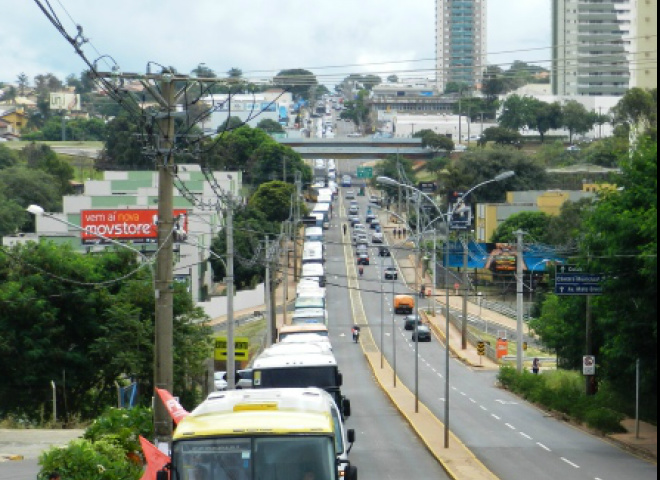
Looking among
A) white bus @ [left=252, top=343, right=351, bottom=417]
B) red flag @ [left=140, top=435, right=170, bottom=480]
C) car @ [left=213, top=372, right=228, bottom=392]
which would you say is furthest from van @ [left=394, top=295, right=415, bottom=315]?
red flag @ [left=140, top=435, right=170, bottom=480]

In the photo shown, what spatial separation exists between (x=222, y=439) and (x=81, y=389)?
24.9m

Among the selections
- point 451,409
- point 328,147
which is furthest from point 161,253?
point 328,147

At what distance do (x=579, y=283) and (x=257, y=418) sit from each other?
1946cm

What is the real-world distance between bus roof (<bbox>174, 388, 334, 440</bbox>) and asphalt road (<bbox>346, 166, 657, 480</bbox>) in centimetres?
1216

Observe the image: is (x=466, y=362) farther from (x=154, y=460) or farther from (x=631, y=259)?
(x=154, y=460)

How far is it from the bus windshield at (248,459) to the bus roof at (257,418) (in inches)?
3.7

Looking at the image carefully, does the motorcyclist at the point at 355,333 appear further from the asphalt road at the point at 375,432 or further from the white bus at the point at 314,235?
the white bus at the point at 314,235

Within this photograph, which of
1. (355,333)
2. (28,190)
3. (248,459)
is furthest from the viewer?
(28,190)

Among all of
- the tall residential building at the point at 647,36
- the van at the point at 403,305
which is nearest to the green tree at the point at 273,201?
the van at the point at 403,305

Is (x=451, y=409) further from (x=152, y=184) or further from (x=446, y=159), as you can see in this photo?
(x=446, y=159)

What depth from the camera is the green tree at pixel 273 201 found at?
364ft

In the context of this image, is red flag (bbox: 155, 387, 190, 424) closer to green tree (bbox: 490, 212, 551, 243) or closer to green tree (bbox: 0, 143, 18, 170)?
green tree (bbox: 490, 212, 551, 243)

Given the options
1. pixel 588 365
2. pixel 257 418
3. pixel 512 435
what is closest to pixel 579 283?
pixel 588 365

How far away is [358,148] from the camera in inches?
7323
